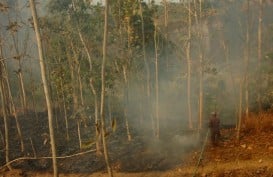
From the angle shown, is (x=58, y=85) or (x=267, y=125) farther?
(x=58, y=85)

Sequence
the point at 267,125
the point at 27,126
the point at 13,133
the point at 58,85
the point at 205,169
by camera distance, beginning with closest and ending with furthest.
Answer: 1. the point at 205,169
2. the point at 267,125
3. the point at 58,85
4. the point at 13,133
5. the point at 27,126

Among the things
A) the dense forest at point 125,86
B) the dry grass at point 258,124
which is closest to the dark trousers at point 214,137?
the dense forest at point 125,86

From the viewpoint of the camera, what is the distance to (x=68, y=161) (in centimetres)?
1964

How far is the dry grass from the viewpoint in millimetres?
18500

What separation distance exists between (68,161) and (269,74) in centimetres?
1321

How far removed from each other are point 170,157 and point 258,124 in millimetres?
5031

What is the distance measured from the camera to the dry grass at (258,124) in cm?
1850

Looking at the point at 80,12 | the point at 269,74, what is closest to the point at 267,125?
the point at 269,74

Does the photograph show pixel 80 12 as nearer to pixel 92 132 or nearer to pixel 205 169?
pixel 92 132

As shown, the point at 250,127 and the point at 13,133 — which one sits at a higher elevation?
the point at 250,127

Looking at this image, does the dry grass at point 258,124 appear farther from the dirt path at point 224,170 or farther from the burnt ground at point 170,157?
the dirt path at point 224,170

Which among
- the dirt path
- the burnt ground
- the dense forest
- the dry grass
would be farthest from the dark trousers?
the dry grass

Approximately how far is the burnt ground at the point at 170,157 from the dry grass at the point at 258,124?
0.63 ft

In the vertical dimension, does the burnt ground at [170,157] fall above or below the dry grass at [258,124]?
below
